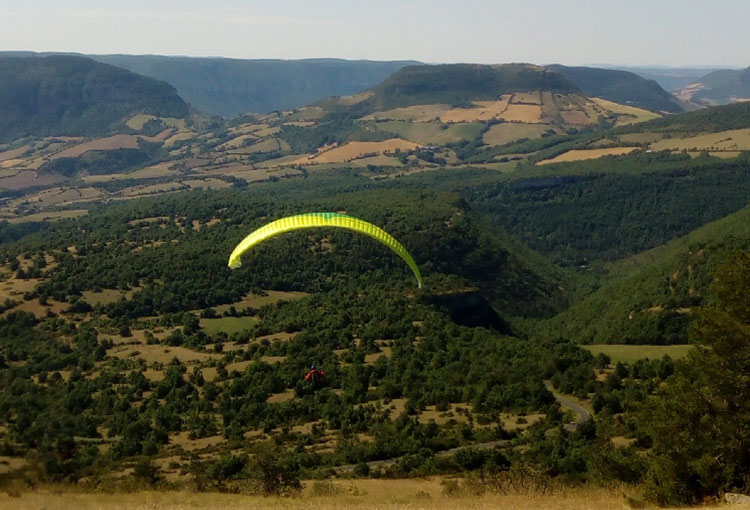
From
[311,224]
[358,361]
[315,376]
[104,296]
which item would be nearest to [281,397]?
[315,376]

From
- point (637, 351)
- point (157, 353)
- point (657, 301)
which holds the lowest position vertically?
point (637, 351)

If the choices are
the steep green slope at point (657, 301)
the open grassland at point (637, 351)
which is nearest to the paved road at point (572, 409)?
the open grassland at point (637, 351)

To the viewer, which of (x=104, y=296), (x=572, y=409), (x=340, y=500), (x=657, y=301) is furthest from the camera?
(x=657, y=301)

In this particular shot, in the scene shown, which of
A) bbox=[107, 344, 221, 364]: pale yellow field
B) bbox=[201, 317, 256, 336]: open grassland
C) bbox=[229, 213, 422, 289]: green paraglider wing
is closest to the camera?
bbox=[229, 213, 422, 289]: green paraglider wing

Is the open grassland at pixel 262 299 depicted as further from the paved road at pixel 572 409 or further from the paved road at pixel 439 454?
the paved road at pixel 439 454

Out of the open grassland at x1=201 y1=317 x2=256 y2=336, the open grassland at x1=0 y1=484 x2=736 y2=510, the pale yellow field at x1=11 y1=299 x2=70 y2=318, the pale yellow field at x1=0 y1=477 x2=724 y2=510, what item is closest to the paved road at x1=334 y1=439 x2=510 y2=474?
the open grassland at x1=0 y1=484 x2=736 y2=510

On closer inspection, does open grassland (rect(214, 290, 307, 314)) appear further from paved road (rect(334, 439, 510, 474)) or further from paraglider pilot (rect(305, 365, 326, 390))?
paved road (rect(334, 439, 510, 474))

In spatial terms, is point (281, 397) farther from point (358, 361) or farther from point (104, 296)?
point (104, 296)
